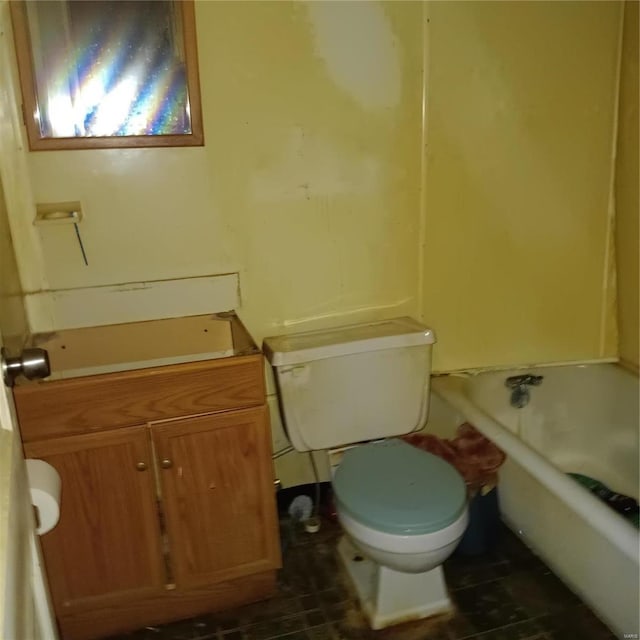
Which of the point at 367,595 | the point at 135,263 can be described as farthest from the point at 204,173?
Answer: the point at 367,595

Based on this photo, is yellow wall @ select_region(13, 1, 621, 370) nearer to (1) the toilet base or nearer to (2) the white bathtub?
(2) the white bathtub

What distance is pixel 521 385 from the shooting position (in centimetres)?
225

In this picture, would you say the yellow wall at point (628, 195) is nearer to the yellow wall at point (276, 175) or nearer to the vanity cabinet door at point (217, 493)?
the yellow wall at point (276, 175)

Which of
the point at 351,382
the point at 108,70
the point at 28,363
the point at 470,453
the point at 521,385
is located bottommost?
the point at 470,453

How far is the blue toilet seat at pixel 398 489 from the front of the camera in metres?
1.59

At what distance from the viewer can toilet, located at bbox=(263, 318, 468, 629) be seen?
1.61 metres

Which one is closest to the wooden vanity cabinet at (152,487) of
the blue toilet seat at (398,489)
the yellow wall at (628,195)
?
the blue toilet seat at (398,489)

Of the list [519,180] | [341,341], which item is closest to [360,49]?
[519,180]

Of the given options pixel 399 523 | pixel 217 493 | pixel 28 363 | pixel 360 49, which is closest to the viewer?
pixel 28 363

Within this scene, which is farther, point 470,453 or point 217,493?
point 470,453

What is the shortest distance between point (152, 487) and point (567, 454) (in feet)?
4.93

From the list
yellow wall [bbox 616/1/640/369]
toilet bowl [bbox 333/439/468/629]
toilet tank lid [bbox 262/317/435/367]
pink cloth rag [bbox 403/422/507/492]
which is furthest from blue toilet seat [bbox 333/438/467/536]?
yellow wall [bbox 616/1/640/369]

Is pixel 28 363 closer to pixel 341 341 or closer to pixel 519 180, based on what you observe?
pixel 341 341

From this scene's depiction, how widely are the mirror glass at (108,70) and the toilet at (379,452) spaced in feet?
2.46
